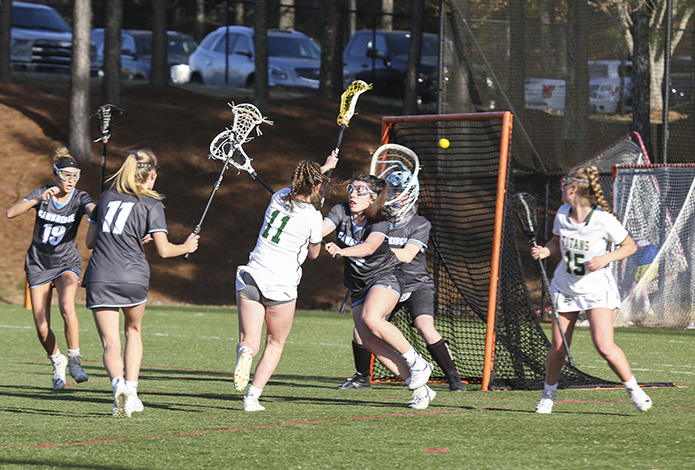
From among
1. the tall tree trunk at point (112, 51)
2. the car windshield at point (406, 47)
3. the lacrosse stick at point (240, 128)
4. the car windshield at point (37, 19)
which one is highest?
the car windshield at point (37, 19)

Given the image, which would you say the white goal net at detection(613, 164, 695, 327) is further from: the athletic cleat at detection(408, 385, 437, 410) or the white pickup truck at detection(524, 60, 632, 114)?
the athletic cleat at detection(408, 385, 437, 410)

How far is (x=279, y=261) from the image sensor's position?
703 centimetres

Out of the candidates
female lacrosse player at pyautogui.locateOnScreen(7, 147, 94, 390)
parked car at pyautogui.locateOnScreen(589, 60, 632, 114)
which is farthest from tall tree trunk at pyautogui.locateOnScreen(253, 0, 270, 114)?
female lacrosse player at pyautogui.locateOnScreen(7, 147, 94, 390)

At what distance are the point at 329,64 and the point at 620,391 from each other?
19243 mm

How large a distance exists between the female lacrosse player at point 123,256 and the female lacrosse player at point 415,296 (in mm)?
2149

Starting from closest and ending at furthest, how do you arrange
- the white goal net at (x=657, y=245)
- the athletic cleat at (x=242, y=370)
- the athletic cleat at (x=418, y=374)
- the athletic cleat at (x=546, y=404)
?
the athletic cleat at (x=242, y=370) → the athletic cleat at (x=546, y=404) → the athletic cleat at (x=418, y=374) → the white goal net at (x=657, y=245)

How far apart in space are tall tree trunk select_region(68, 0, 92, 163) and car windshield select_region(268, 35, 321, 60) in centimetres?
846

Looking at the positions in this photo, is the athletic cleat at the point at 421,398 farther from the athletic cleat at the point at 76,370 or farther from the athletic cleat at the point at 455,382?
the athletic cleat at the point at 76,370

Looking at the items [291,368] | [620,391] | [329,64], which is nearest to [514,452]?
[620,391]

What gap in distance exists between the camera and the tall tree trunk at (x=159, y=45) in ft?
85.9

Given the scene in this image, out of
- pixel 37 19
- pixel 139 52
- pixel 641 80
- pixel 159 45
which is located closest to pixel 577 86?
pixel 641 80

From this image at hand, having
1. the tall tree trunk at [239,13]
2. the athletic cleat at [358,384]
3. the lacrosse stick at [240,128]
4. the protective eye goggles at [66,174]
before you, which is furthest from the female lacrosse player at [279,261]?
the tall tree trunk at [239,13]

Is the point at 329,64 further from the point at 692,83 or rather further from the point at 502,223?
the point at 502,223

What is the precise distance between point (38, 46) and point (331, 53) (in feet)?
27.9
